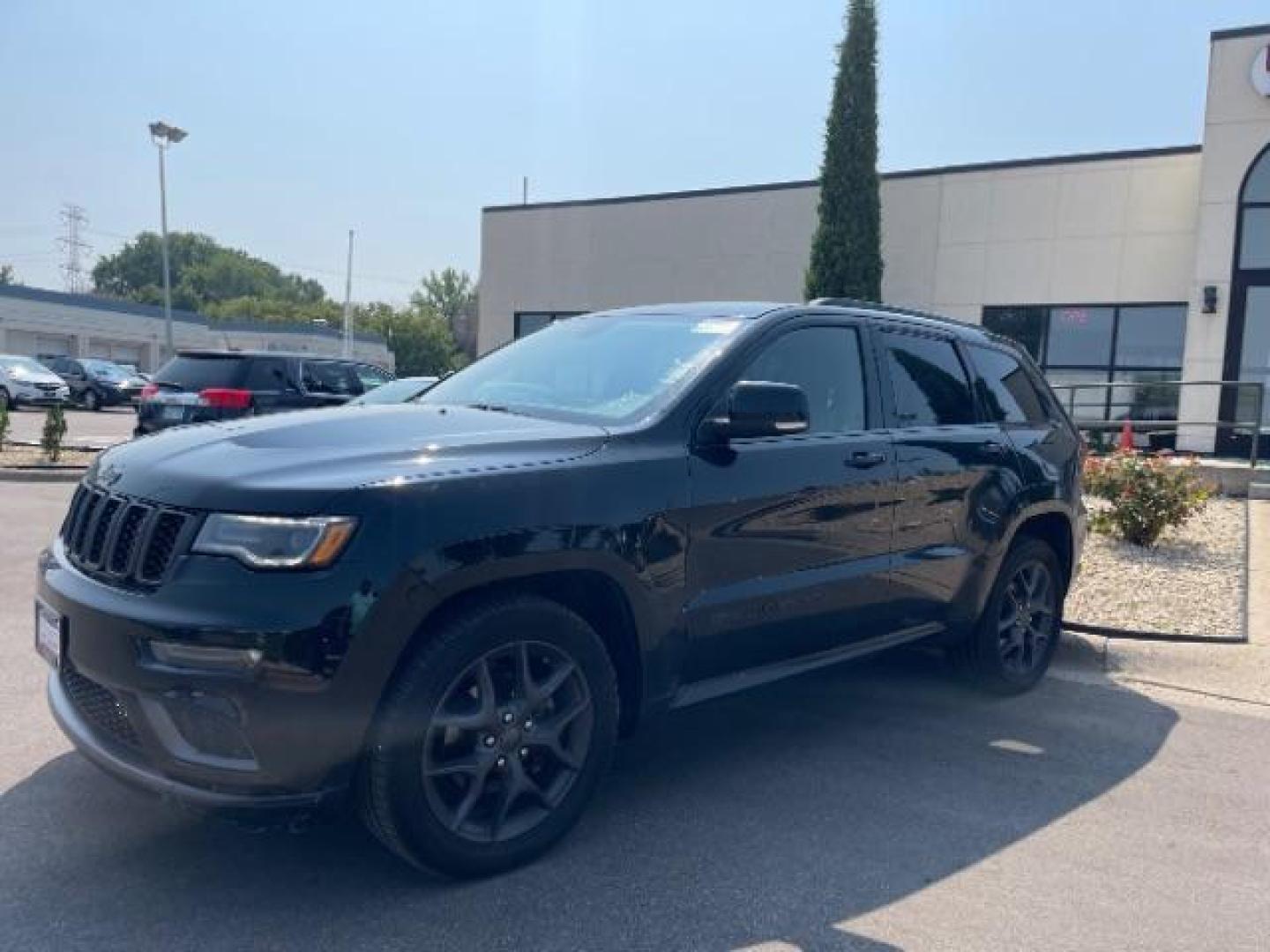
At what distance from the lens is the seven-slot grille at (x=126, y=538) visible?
2928mm

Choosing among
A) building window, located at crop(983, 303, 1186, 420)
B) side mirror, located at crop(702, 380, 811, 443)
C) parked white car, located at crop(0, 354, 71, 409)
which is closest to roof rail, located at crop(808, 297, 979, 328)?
side mirror, located at crop(702, 380, 811, 443)

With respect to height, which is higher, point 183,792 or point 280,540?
point 280,540

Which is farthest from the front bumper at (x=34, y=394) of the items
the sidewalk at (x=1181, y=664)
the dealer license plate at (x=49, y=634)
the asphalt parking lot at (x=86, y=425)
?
the sidewalk at (x=1181, y=664)

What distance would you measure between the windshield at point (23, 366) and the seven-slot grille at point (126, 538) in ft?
98.4

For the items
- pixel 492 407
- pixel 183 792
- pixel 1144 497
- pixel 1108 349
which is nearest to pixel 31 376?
pixel 1108 349

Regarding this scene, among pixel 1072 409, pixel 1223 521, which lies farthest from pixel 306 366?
pixel 1072 409

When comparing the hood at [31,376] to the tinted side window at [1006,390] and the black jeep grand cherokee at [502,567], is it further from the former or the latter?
the tinted side window at [1006,390]

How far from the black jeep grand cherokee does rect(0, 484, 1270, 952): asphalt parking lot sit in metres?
0.29

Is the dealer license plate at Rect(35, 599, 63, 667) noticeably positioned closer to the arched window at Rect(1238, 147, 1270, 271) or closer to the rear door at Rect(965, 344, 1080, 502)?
the rear door at Rect(965, 344, 1080, 502)

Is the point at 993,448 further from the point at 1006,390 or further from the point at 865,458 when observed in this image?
the point at 865,458

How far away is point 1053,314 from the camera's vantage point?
57.9 ft

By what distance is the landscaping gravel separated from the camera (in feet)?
21.9

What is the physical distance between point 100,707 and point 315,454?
956mm

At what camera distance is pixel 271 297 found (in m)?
122
